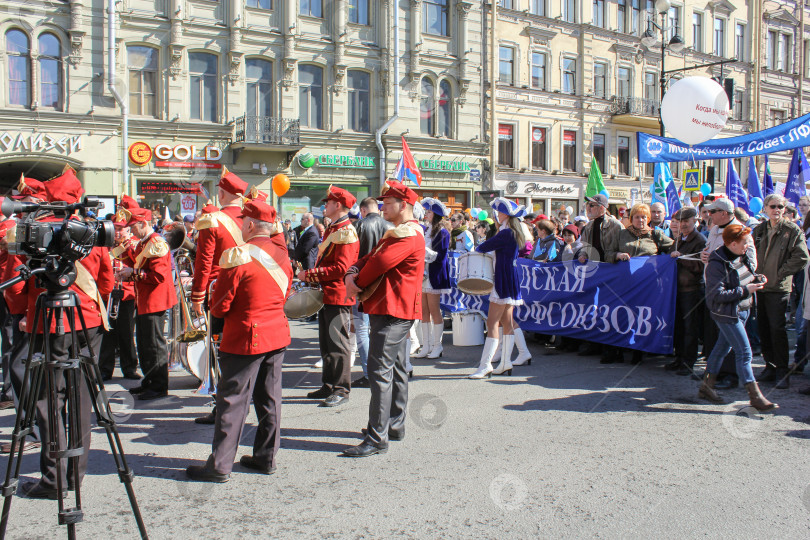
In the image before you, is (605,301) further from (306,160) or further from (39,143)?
(39,143)

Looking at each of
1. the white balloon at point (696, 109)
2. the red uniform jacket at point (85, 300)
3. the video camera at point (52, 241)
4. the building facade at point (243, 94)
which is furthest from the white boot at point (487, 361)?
the building facade at point (243, 94)

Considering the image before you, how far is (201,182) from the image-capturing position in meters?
22.0

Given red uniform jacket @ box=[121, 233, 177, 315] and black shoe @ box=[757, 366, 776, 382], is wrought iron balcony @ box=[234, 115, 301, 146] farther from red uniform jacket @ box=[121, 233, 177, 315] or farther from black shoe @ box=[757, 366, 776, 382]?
black shoe @ box=[757, 366, 776, 382]

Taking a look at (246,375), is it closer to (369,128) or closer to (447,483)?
(447,483)

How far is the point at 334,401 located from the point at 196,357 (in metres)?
1.48

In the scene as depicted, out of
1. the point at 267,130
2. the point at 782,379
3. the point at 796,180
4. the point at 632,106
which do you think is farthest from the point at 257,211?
the point at 632,106

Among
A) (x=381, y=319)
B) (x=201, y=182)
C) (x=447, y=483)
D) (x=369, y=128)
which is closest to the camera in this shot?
(x=447, y=483)

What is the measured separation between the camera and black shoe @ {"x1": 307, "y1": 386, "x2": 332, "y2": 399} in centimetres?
648

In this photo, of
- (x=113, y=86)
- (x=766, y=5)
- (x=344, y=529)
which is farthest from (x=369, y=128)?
(x=766, y=5)

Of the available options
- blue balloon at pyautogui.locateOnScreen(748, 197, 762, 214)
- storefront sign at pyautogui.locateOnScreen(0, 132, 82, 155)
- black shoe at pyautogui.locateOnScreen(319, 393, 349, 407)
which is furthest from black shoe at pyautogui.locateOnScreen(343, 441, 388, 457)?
storefront sign at pyautogui.locateOnScreen(0, 132, 82, 155)

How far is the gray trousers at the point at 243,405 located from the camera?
431 cm

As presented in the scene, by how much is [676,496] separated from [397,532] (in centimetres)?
180

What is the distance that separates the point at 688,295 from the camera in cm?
770

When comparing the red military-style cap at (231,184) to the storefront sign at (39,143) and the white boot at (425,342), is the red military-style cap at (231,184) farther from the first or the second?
the storefront sign at (39,143)
